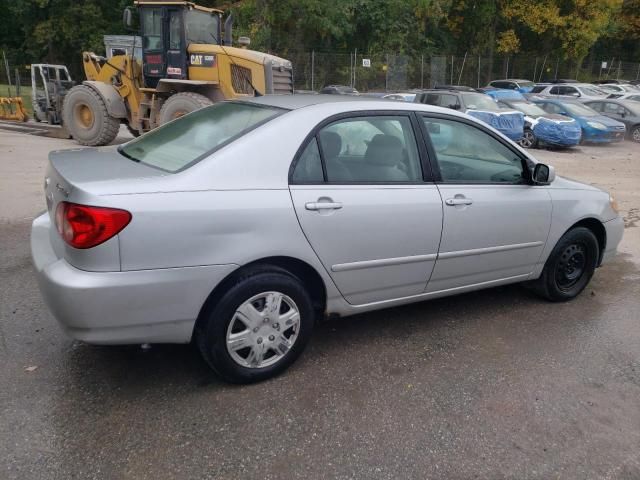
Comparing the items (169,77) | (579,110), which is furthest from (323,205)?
(579,110)

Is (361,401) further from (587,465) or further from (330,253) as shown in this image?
(587,465)

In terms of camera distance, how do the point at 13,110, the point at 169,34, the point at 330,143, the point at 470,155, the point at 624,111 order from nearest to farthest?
the point at 330,143, the point at 470,155, the point at 169,34, the point at 13,110, the point at 624,111

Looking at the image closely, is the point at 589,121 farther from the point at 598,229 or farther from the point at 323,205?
the point at 323,205

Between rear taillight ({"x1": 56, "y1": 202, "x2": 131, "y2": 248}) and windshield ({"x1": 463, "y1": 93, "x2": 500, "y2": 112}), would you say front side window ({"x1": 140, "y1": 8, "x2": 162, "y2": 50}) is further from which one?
rear taillight ({"x1": 56, "y1": 202, "x2": 131, "y2": 248})

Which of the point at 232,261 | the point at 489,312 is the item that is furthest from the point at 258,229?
the point at 489,312

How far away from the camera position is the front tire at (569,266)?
14.5 ft

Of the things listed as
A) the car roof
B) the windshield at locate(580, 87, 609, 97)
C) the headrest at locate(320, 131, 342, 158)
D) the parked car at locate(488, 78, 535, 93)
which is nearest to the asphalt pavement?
the headrest at locate(320, 131, 342, 158)

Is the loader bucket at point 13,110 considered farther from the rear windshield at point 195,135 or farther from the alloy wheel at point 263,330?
the alloy wheel at point 263,330

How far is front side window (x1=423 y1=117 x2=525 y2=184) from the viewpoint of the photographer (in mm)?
Result: 3777

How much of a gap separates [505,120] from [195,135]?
43.2 feet

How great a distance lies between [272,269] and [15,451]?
4.87 feet

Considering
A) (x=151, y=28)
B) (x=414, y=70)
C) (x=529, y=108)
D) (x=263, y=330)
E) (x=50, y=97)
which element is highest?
(x=151, y=28)

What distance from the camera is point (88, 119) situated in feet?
41.9

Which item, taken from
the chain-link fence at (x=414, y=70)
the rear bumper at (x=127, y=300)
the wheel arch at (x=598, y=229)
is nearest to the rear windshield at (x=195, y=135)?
the rear bumper at (x=127, y=300)
